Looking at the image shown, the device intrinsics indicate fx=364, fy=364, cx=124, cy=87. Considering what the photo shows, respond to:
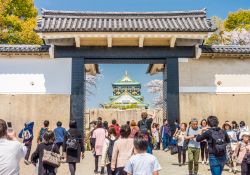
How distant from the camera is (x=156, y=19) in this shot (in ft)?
57.6

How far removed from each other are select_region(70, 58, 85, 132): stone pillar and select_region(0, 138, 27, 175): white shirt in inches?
435

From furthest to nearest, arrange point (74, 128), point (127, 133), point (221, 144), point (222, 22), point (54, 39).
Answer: point (222, 22), point (54, 39), point (74, 128), point (221, 144), point (127, 133)

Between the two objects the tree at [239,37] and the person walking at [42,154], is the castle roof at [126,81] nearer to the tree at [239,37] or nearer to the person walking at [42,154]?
the tree at [239,37]

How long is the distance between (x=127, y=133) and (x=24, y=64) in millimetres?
10876

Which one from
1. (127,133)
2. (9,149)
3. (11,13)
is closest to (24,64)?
(127,133)

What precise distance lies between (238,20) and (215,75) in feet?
104

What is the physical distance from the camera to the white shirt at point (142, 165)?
514 cm

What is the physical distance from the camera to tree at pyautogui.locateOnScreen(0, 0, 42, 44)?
30453 mm

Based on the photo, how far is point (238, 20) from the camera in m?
45.8

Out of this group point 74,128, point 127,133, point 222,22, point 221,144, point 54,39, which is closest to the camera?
point 127,133

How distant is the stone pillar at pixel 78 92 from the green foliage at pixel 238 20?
33.1 m

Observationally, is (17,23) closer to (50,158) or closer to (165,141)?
(165,141)

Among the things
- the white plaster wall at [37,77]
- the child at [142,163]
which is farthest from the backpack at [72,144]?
the white plaster wall at [37,77]

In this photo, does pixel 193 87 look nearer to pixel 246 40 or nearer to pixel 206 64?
pixel 206 64
